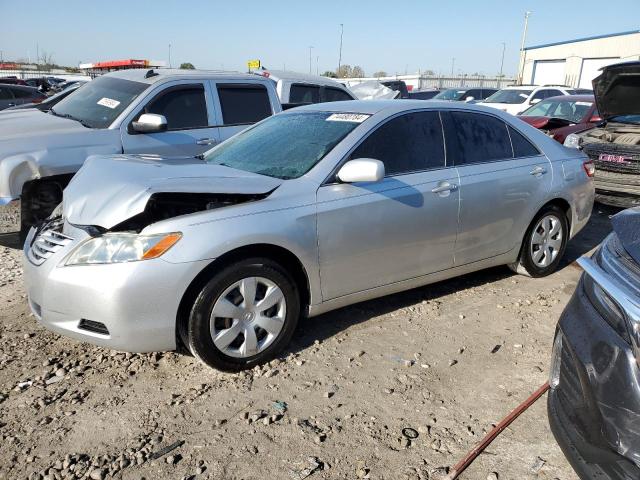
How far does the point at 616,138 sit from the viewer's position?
7.30 metres

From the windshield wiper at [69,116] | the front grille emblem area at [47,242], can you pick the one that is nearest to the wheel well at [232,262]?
the front grille emblem area at [47,242]

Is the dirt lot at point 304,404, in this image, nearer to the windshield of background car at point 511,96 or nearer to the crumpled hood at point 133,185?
the crumpled hood at point 133,185

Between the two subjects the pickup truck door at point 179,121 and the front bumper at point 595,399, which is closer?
the front bumper at point 595,399

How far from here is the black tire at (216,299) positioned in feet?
9.62

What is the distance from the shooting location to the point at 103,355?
11.0 ft

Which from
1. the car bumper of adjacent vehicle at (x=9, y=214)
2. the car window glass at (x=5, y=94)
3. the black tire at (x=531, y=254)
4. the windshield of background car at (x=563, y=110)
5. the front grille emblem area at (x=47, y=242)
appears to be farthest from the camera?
the car window glass at (x=5, y=94)

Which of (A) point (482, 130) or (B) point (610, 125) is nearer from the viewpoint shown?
(A) point (482, 130)

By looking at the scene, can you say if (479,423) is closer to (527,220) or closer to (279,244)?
(279,244)

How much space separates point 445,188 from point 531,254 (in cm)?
138

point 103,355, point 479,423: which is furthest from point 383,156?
point 103,355

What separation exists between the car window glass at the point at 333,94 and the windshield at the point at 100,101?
10.0 feet

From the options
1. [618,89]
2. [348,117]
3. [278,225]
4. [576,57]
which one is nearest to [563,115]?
[618,89]

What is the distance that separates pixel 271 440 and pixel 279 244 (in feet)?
3.62

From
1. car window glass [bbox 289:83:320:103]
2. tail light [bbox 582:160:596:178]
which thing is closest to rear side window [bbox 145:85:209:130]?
car window glass [bbox 289:83:320:103]
